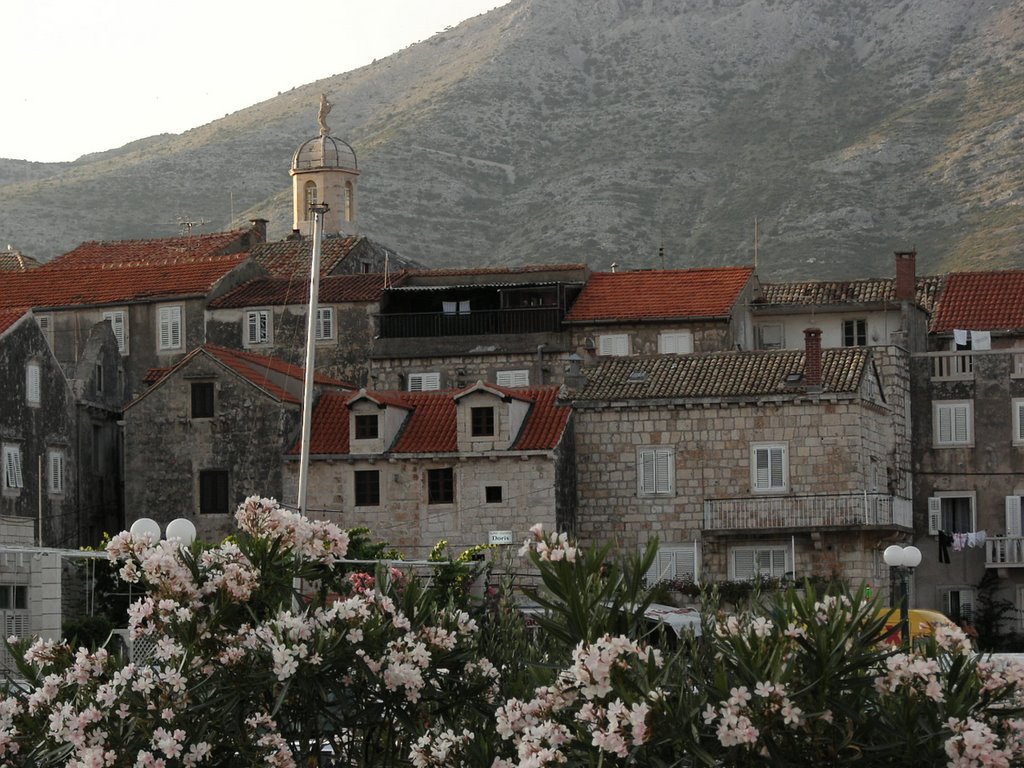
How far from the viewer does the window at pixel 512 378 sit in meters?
70.8

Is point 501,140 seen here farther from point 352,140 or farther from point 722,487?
point 722,487

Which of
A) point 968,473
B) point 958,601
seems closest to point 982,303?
point 968,473

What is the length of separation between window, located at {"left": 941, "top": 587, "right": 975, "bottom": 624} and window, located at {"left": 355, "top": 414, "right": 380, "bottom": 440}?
16526 millimetres

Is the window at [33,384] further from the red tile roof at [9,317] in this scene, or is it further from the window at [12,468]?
the window at [12,468]

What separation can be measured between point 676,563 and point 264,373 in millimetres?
13036

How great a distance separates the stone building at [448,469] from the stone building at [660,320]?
6.67m

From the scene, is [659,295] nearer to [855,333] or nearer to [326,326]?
[855,333]

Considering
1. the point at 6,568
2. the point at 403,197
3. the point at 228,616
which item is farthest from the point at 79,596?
the point at 403,197

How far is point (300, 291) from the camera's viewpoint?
7375 centimetres

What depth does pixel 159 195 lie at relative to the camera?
186500 millimetres

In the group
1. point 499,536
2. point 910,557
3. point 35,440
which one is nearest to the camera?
point 910,557

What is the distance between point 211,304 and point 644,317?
44.8ft

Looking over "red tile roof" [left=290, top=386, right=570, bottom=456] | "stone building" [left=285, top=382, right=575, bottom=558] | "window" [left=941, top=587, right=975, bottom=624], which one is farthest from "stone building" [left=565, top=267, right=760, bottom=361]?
"window" [left=941, top=587, right=975, bottom=624]

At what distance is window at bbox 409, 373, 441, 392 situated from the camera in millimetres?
71188
